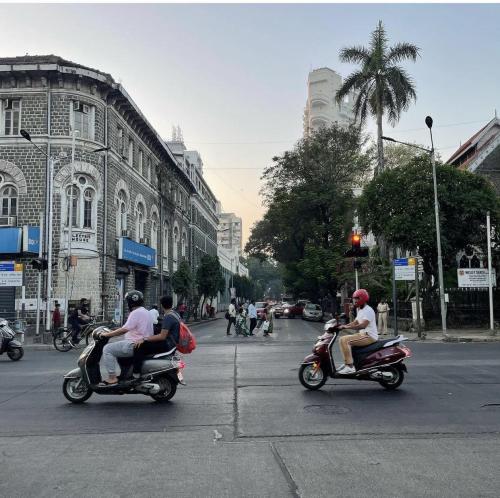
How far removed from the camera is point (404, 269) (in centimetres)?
2400

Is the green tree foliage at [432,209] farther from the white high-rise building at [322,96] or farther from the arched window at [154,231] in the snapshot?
the white high-rise building at [322,96]

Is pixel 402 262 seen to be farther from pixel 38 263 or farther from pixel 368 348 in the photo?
pixel 368 348

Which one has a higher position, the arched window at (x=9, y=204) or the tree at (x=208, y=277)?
the arched window at (x=9, y=204)

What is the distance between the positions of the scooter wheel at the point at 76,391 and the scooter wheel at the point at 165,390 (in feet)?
3.48

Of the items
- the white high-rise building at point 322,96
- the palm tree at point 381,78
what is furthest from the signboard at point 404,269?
the white high-rise building at point 322,96

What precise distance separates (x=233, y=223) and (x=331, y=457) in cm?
17704

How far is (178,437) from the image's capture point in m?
6.50

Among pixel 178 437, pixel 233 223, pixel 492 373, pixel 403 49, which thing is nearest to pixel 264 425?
pixel 178 437

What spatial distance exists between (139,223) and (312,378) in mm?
29544

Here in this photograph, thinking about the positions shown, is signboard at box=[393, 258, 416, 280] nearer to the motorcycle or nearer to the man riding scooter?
the man riding scooter

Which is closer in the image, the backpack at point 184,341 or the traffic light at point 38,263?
the backpack at point 184,341

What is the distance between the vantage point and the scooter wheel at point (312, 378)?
9.67 meters

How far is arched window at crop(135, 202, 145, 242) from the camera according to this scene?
36953mm

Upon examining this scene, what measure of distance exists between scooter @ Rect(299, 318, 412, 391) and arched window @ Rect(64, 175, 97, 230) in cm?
2183
